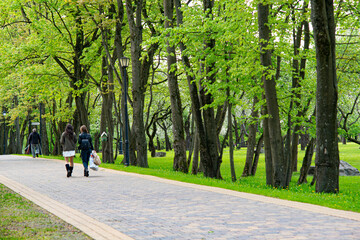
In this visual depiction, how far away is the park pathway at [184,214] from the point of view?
607 cm

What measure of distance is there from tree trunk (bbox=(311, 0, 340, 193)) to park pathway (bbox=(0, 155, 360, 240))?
3.02 m

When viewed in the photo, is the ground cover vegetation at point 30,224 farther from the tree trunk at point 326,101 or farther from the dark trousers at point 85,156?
the tree trunk at point 326,101

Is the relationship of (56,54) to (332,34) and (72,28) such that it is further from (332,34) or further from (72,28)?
(332,34)

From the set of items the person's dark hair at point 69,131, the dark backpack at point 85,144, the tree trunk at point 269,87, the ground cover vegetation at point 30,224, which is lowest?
the ground cover vegetation at point 30,224

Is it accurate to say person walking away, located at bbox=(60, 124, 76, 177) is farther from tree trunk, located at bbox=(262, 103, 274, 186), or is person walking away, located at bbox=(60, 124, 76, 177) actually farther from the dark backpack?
tree trunk, located at bbox=(262, 103, 274, 186)

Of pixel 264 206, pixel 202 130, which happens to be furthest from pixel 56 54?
pixel 264 206

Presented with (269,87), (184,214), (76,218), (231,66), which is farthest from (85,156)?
(184,214)

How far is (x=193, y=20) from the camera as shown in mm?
14969

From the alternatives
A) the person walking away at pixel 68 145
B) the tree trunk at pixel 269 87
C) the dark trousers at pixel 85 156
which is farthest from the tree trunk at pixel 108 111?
the tree trunk at pixel 269 87

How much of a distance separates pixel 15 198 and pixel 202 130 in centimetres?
918

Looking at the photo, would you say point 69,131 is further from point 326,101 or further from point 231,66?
point 326,101

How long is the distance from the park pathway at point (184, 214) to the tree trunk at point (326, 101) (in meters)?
3.02

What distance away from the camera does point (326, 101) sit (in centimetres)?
1167

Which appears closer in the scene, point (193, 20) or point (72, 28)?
point (193, 20)
